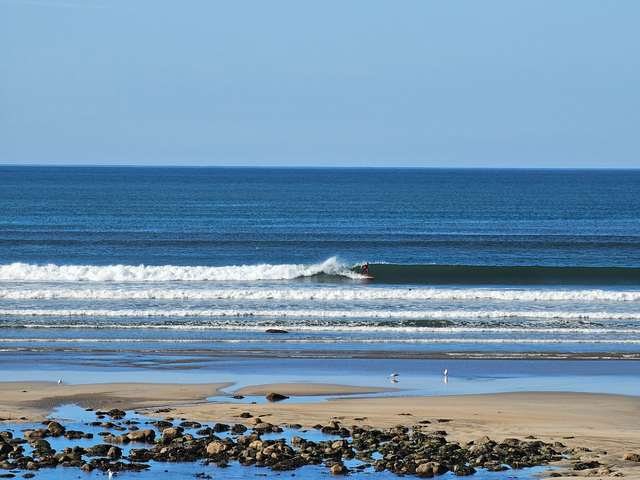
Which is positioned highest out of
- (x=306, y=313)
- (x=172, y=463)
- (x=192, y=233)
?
(x=192, y=233)

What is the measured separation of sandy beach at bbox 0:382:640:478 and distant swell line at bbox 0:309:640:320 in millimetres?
11045

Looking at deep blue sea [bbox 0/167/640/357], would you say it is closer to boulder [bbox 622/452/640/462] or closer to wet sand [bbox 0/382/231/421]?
wet sand [bbox 0/382/231/421]

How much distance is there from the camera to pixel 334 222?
79375mm

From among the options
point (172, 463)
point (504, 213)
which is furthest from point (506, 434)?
point (504, 213)

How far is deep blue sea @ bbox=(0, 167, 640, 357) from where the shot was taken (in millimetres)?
31719

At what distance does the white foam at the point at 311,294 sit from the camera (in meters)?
40.2

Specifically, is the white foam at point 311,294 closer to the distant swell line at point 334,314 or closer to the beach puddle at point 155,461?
the distant swell line at point 334,314

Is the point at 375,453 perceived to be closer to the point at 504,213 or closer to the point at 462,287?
the point at 462,287

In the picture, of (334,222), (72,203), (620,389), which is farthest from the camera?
(72,203)

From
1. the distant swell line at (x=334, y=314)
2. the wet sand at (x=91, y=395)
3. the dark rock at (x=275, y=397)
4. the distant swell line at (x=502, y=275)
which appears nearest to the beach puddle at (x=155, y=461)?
the wet sand at (x=91, y=395)

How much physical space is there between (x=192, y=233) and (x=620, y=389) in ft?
149

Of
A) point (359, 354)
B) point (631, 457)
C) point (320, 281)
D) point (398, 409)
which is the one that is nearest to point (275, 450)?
point (398, 409)

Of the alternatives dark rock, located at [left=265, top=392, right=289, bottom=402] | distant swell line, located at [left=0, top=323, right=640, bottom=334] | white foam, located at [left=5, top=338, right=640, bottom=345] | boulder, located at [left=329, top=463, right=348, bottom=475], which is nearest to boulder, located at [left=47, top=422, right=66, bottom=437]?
dark rock, located at [left=265, top=392, right=289, bottom=402]

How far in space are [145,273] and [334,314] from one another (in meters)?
13.7
